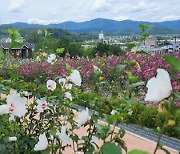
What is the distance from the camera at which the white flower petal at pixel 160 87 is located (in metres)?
0.67

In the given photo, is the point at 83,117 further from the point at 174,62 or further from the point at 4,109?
the point at 174,62

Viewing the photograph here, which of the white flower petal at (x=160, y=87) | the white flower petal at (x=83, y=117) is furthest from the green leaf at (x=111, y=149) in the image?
the white flower petal at (x=83, y=117)

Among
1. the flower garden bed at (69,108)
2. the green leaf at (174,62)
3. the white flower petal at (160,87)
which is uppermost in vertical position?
the green leaf at (174,62)

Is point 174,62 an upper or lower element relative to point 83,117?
upper

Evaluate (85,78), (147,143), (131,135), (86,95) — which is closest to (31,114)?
(147,143)

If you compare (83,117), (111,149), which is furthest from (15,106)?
(111,149)

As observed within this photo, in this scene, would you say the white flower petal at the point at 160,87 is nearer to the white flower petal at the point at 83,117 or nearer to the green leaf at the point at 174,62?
the green leaf at the point at 174,62

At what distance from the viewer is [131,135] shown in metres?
4.37

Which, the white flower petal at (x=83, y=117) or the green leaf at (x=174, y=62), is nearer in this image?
the green leaf at (x=174, y=62)

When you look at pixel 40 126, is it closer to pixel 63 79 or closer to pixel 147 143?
pixel 63 79

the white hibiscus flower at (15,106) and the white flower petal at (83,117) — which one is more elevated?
the white hibiscus flower at (15,106)

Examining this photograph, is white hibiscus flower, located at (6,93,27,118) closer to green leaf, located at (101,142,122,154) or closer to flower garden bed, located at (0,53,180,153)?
flower garden bed, located at (0,53,180,153)

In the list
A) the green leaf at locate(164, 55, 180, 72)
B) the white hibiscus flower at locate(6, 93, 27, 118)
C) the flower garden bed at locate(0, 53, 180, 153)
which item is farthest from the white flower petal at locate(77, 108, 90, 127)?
the green leaf at locate(164, 55, 180, 72)

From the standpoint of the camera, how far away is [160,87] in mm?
667
